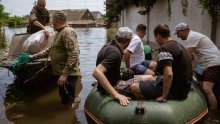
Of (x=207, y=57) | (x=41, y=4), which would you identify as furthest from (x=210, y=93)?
(x=41, y=4)

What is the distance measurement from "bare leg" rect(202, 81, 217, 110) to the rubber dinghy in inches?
39.5

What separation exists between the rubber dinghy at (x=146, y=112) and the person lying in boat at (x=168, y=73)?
0.17 meters

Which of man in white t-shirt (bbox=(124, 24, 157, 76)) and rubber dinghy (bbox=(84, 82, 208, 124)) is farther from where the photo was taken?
man in white t-shirt (bbox=(124, 24, 157, 76))

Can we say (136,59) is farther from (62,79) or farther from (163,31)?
(163,31)

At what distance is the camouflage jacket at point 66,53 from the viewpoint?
644cm

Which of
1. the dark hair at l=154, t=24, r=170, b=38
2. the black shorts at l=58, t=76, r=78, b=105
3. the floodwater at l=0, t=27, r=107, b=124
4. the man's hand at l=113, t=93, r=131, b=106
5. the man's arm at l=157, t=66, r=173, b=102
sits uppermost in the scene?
the dark hair at l=154, t=24, r=170, b=38

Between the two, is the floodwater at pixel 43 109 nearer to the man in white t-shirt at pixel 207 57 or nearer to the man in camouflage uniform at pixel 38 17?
the man in camouflage uniform at pixel 38 17

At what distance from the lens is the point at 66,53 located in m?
6.64

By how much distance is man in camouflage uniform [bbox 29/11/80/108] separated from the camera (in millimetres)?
6449

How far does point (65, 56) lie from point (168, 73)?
8.27 feet

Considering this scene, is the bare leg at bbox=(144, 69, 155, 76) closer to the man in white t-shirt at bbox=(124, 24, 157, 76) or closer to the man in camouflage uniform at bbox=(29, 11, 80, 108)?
A: the man in white t-shirt at bbox=(124, 24, 157, 76)

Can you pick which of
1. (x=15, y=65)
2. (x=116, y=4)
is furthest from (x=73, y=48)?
(x=116, y=4)

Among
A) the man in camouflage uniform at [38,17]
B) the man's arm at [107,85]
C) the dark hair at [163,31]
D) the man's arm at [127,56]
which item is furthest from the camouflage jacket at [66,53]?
the man in camouflage uniform at [38,17]

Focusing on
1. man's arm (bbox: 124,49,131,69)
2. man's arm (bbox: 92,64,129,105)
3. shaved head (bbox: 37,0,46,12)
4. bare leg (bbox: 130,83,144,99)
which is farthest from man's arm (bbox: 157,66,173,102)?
shaved head (bbox: 37,0,46,12)
